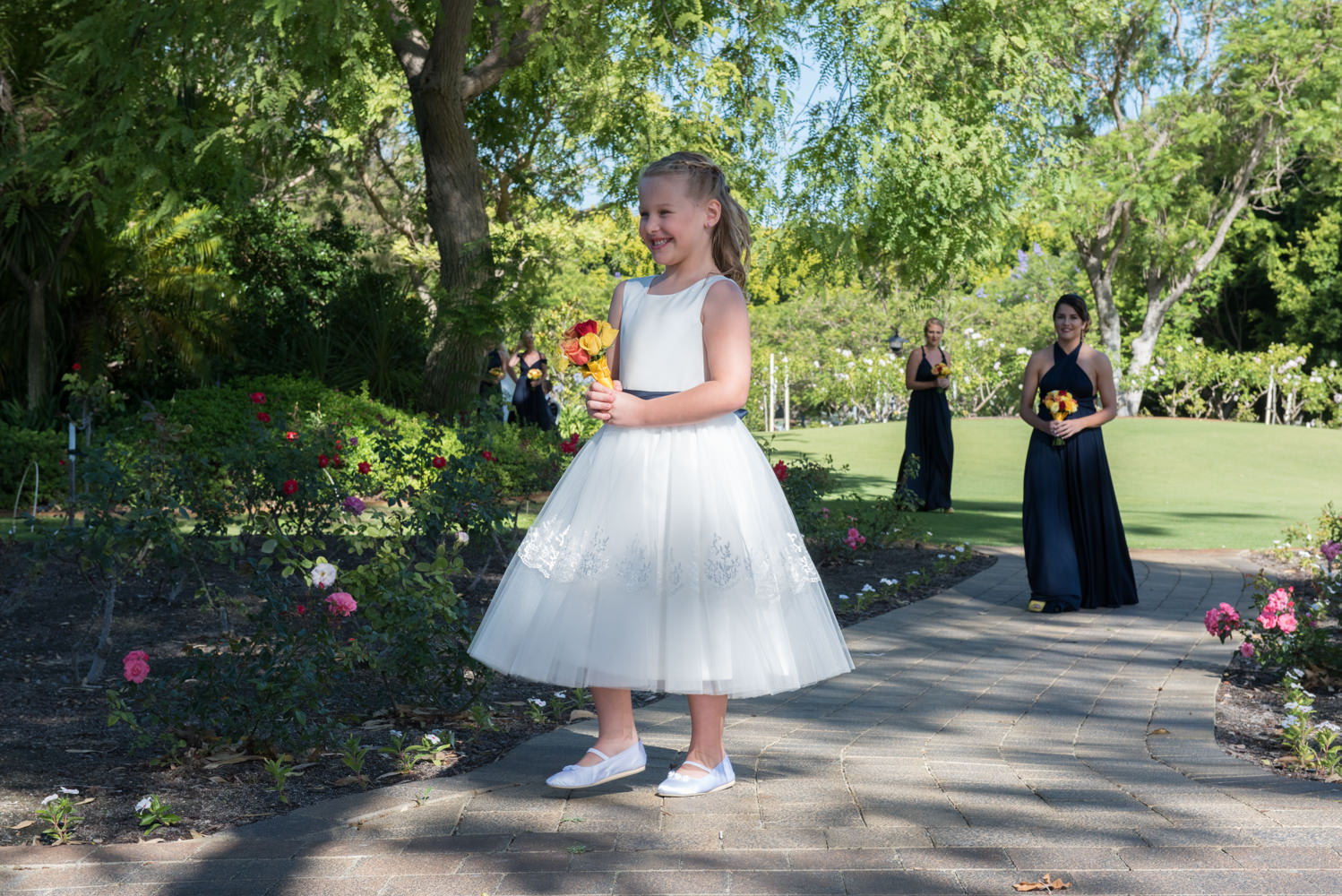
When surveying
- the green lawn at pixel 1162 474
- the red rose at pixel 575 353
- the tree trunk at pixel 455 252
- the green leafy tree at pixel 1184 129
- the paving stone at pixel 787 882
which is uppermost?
the green leafy tree at pixel 1184 129

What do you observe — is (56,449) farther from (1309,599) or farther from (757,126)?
(1309,599)

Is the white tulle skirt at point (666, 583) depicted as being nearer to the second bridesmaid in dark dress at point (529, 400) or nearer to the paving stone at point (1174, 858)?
the paving stone at point (1174, 858)

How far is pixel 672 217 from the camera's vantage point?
3.61 meters

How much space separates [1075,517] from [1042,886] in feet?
20.0

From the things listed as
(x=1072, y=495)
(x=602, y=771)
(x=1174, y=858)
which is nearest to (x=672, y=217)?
(x=602, y=771)

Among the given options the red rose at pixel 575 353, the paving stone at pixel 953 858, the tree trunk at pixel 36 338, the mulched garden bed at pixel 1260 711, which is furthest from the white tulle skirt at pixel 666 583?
the tree trunk at pixel 36 338

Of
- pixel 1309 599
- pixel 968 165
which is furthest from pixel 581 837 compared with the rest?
pixel 968 165

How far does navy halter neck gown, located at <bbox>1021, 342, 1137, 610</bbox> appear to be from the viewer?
8.32 m

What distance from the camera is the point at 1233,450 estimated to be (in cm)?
2228

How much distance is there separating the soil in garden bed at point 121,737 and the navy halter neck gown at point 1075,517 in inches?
64.9

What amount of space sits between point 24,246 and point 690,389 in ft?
49.2

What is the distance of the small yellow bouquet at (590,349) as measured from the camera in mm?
3480

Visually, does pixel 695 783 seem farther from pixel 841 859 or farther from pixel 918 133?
pixel 918 133

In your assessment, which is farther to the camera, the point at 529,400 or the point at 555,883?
the point at 529,400
